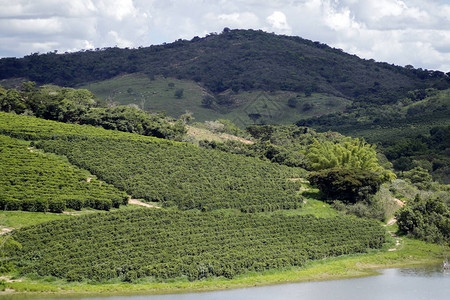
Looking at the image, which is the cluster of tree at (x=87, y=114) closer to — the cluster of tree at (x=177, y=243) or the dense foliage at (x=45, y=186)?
the dense foliage at (x=45, y=186)

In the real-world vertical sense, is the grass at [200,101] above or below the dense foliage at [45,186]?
above

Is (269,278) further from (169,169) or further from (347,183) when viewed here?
(169,169)

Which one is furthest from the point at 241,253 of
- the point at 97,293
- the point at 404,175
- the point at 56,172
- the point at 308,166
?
the point at 404,175

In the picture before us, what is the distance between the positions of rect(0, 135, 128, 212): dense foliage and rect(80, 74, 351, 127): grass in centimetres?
9247

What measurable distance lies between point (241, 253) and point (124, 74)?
15788 cm

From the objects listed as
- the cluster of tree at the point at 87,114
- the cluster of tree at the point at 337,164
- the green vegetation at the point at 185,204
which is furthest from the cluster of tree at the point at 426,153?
the cluster of tree at the point at 87,114

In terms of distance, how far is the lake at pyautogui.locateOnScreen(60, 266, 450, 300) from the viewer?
114 ft

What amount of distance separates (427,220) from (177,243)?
23.1 m

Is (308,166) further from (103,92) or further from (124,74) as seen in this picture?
(124,74)

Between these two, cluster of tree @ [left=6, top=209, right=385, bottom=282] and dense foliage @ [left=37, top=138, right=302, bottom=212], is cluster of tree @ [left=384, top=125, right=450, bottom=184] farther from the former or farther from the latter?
cluster of tree @ [left=6, top=209, right=385, bottom=282]

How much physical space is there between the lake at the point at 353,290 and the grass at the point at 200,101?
352 feet

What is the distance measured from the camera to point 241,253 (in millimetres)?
41000

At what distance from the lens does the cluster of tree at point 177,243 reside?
3606 centimetres

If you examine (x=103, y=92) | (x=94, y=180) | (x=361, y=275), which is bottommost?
(x=361, y=275)
